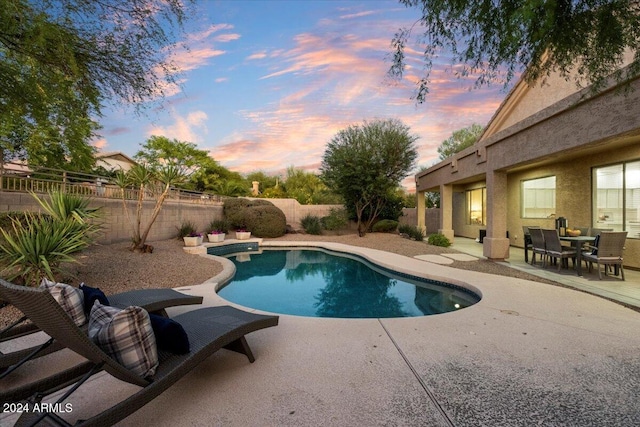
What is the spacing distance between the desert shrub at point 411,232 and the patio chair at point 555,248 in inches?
271

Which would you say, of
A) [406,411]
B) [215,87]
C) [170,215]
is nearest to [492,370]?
[406,411]

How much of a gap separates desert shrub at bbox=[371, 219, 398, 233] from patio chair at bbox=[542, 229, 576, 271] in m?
9.61

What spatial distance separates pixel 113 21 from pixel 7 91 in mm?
1946

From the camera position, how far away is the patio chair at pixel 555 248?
7.27 m

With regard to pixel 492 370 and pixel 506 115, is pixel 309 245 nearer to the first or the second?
pixel 506 115

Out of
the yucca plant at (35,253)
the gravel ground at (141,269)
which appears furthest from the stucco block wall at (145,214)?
the yucca plant at (35,253)

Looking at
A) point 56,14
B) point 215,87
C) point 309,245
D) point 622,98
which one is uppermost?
point 215,87

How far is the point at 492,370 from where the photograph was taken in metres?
2.72

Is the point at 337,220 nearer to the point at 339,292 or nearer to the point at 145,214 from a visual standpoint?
the point at 145,214

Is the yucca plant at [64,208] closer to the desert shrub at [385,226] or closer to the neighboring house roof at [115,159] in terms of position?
the desert shrub at [385,226]

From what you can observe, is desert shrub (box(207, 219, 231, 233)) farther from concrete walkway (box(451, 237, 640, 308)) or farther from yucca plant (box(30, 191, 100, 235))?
concrete walkway (box(451, 237, 640, 308))

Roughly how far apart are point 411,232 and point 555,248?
784cm

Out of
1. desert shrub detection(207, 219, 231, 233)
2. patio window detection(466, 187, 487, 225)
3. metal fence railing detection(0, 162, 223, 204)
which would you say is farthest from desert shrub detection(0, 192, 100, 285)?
patio window detection(466, 187, 487, 225)

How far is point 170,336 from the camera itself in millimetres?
2180
